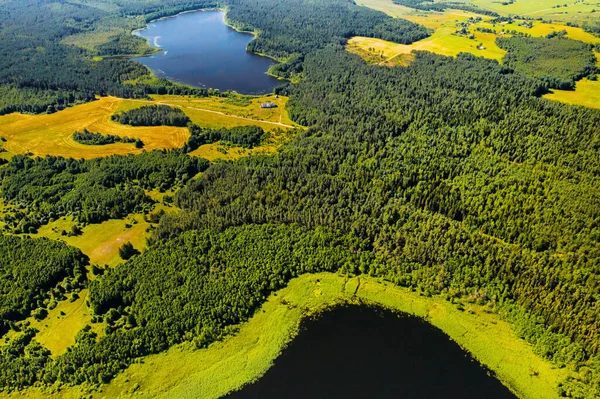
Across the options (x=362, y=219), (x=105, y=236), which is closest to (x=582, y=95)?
(x=362, y=219)

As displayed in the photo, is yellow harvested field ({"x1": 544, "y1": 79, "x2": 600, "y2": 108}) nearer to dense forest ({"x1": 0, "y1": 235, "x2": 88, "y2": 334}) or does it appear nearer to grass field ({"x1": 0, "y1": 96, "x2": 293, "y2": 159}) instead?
grass field ({"x1": 0, "y1": 96, "x2": 293, "y2": 159})

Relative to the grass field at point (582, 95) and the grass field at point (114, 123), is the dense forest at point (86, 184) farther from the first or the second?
the grass field at point (582, 95)

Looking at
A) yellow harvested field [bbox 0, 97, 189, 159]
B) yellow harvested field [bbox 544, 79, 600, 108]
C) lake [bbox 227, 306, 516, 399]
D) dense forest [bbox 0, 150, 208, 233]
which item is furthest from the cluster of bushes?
yellow harvested field [bbox 544, 79, 600, 108]

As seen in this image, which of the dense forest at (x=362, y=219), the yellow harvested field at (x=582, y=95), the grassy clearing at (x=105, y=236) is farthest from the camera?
the yellow harvested field at (x=582, y=95)

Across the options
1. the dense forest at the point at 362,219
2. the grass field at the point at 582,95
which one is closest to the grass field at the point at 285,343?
the dense forest at the point at 362,219

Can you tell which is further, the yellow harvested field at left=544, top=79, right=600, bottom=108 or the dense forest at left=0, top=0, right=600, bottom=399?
the yellow harvested field at left=544, top=79, right=600, bottom=108

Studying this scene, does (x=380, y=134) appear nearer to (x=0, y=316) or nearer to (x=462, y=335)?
(x=462, y=335)

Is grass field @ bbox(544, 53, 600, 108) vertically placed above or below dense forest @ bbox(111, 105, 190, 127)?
above
